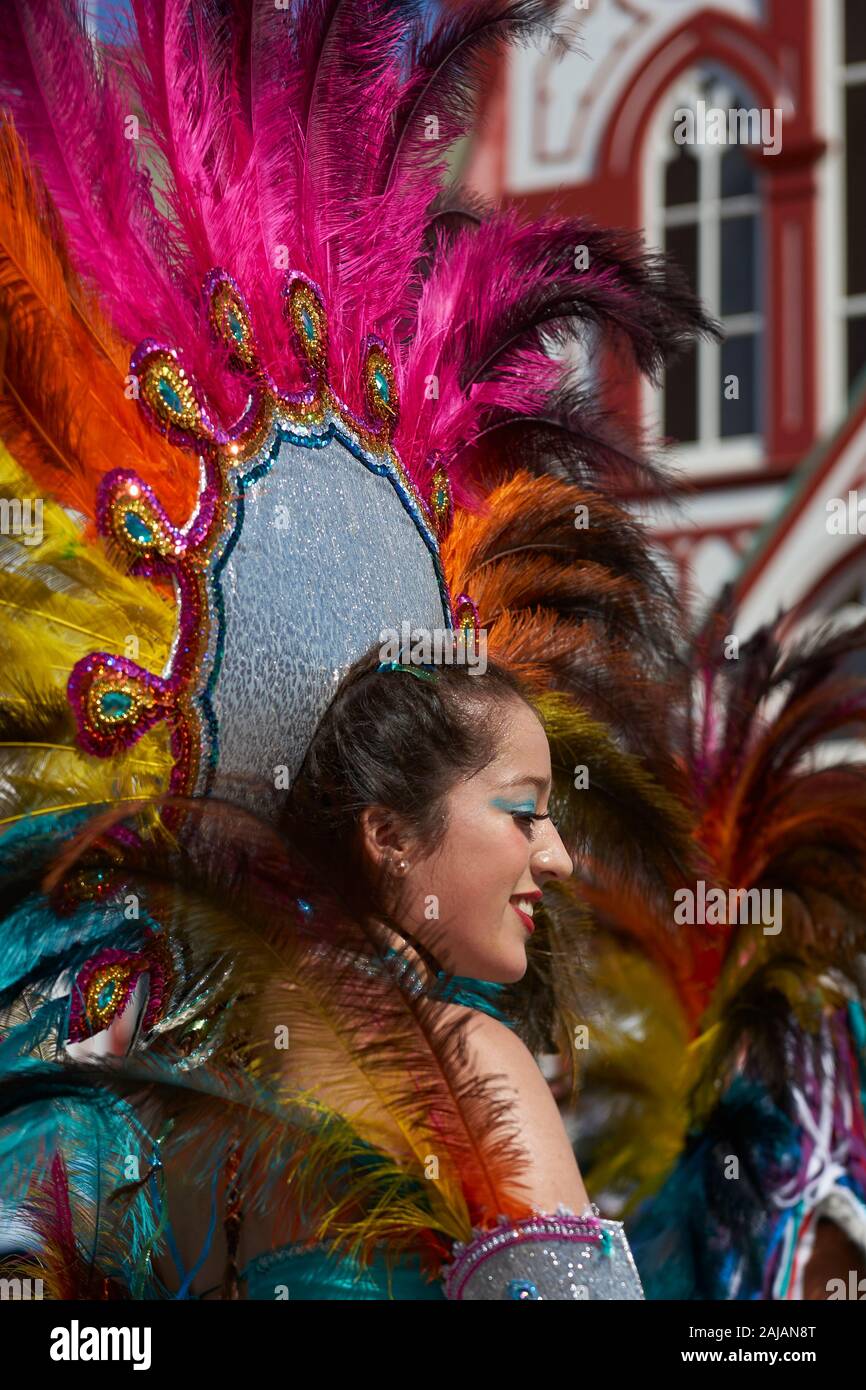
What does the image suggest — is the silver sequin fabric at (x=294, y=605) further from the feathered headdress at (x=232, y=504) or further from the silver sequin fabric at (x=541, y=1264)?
the silver sequin fabric at (x=541, y=1264)

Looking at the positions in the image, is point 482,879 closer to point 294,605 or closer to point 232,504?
point 294,605

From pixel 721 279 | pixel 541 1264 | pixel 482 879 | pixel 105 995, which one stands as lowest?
pixel 541 1264

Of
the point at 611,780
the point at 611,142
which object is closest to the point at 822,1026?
the point at 611,780

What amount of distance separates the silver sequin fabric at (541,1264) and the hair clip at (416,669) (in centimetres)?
63

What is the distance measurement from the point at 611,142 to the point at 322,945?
7.94 m

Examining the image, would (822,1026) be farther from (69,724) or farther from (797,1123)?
(69,724)

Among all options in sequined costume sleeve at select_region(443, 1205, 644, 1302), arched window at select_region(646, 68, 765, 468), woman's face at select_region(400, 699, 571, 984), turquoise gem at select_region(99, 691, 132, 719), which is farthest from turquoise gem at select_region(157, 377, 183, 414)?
arched window at select_region(646, 68, 765, 468)

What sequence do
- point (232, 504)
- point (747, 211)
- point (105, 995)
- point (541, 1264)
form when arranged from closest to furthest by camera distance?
point (541, 1264) → point (105, 995) → point (232, 504) → point (747, 211)

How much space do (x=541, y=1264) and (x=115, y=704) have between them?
30.4 inches

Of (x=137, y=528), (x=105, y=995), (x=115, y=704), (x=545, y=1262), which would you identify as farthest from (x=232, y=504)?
(x=545, y=1262)

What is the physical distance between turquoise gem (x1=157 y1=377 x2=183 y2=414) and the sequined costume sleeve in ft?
3.24

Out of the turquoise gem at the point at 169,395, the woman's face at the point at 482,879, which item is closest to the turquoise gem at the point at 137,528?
the turquoise gem at the point at 169,395

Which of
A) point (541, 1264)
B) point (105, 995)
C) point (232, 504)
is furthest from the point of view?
point (232, 504)

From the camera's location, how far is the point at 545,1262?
2025 millimetres
